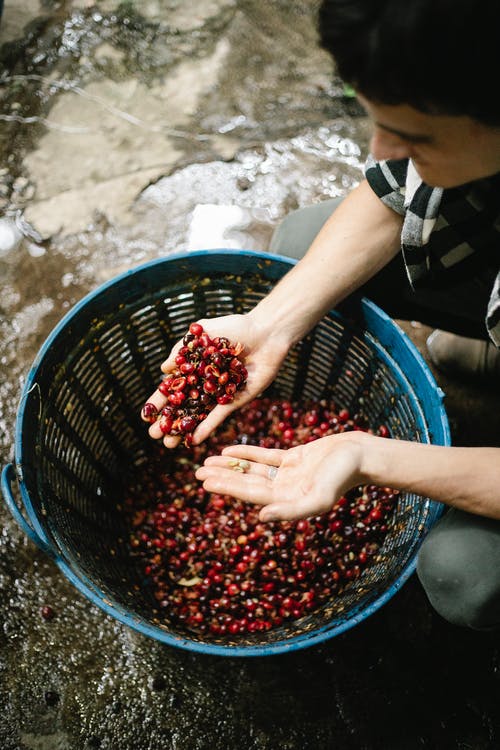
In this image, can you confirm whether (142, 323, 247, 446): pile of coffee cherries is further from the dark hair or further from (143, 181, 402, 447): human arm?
the dark hair

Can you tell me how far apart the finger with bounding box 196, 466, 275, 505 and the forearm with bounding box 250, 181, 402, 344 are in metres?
0.64

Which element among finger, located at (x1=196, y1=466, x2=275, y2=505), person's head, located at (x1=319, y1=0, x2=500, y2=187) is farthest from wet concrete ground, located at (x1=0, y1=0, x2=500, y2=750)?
person's head, located at (x1=319, y1=0, x2=500, y2=187)

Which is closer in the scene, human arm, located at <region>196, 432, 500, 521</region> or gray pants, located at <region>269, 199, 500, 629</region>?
human arm, located at <region>196, 432, 500, 521</region>

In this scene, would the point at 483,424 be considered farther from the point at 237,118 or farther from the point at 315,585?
the point at 237,118

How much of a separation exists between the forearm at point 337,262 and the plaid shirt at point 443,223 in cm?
8

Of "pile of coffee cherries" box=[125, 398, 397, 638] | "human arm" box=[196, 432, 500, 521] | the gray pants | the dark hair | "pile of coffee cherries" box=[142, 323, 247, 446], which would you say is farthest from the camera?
"pile of coffee cherries" box=[125, 398, 397, 638]

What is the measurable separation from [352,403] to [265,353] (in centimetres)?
67

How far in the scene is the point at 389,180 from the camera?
1961 mm

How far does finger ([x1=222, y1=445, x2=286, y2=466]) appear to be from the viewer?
1942 mm

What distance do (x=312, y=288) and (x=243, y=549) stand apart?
3.93ft

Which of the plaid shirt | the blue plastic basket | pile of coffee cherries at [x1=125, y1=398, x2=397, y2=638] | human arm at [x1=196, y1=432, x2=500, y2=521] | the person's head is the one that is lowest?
pile of coffee cherries at [x1=125, y1=398, x2=397, y2=638]

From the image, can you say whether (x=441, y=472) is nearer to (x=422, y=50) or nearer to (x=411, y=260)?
(x=411, y=260)

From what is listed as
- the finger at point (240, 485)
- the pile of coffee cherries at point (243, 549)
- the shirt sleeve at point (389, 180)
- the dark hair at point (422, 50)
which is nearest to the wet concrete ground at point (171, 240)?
the pile of coffee cherries at point (243, 549)

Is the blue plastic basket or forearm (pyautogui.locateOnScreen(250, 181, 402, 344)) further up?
forearm (pyautogui.locateOnScreen(250, 181, 402, 344))
